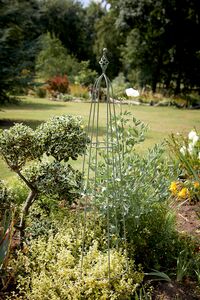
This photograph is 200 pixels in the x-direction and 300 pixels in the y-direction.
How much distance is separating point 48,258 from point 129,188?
89 centimetres

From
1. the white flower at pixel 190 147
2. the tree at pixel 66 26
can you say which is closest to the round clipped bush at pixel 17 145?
the white flower at pixel 190 147

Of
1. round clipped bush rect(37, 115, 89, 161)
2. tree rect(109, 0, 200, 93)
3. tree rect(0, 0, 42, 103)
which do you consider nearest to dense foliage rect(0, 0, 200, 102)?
tree rect(109, 0, 200, 93)

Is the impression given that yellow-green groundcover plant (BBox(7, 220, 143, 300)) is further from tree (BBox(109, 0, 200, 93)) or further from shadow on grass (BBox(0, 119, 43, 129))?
tree (BBox(109, 0, 200, 93))

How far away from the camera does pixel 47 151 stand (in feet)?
13.2

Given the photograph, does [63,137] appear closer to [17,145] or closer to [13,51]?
[17,145]

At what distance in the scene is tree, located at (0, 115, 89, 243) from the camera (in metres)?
3.78

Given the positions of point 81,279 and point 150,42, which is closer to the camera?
point 81,279

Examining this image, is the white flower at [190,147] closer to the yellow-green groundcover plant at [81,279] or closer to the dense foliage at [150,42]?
the yellow-green groundcover plant at [81,279]

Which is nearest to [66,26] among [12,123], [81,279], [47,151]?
[12,123]

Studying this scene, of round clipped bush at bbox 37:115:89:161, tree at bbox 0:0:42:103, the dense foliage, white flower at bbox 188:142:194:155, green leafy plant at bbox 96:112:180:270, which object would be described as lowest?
green leafy plant at bbox 96:112:180:270

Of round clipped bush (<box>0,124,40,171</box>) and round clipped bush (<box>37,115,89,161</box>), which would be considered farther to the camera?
round clipped bush (<box>37,115,89,161</box>)

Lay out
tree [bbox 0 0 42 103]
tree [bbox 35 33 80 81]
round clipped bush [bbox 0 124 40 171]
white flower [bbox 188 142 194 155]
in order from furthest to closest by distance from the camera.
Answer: tree [bbox 35 33 80 81], tree [bbox 0 0 42 103], white flower [bbox 188 142 194 155], round clipped bush [bbox 0 124 40 171]

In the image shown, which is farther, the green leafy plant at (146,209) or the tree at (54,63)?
the tree at (54,63)

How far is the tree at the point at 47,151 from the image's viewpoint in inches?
149
